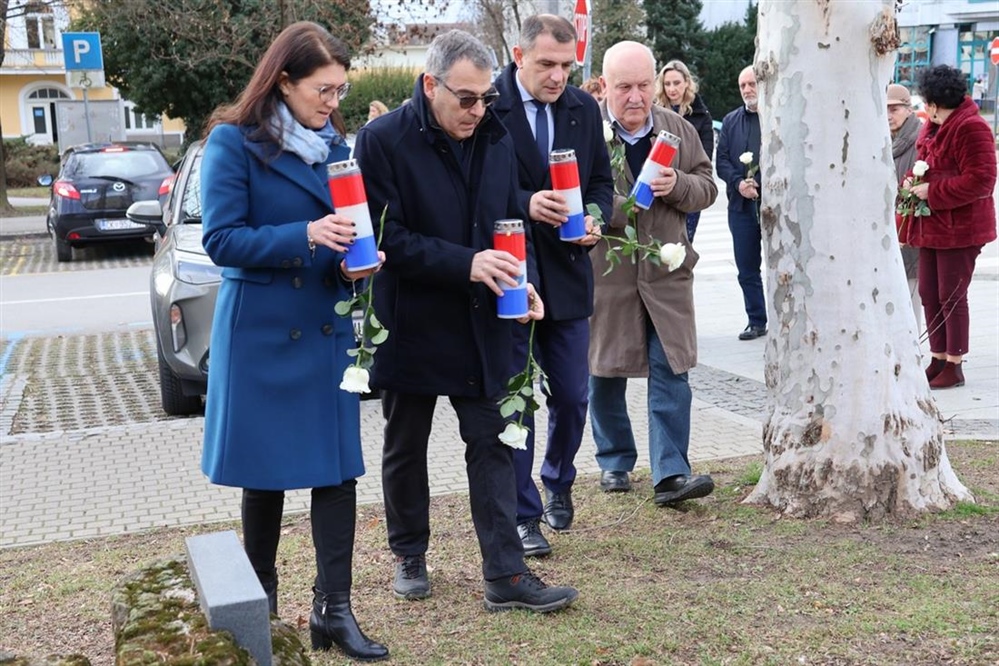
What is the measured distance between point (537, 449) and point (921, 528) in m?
2.65

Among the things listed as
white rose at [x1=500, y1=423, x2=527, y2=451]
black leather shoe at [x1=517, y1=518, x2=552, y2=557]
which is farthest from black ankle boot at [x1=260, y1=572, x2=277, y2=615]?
black leather shoe at [x1=517, y1=518, x2=552, y2=557]

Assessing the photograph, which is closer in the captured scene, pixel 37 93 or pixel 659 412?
pixel 659 412

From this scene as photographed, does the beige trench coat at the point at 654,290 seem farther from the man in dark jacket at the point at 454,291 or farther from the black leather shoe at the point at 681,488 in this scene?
the man in dark jacket at the point at 454,291

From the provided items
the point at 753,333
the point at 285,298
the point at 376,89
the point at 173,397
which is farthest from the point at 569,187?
the point at 376,89

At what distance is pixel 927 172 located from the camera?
8312mm

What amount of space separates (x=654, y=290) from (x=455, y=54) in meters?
1.86

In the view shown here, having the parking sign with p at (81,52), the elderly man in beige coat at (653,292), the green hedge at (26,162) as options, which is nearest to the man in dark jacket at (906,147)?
the elderly man in beige coat at (653,292)

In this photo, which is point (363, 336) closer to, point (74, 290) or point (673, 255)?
point (673, 255)

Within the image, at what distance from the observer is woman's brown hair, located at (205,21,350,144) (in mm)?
3764

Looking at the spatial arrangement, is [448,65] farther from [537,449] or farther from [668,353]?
[537,449]

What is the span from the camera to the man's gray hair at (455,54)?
13.5 feet

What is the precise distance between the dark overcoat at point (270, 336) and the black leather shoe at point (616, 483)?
2.29 meters

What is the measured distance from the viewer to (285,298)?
12.6 feet

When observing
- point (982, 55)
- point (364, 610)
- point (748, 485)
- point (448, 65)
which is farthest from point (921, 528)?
point (982, 55)
